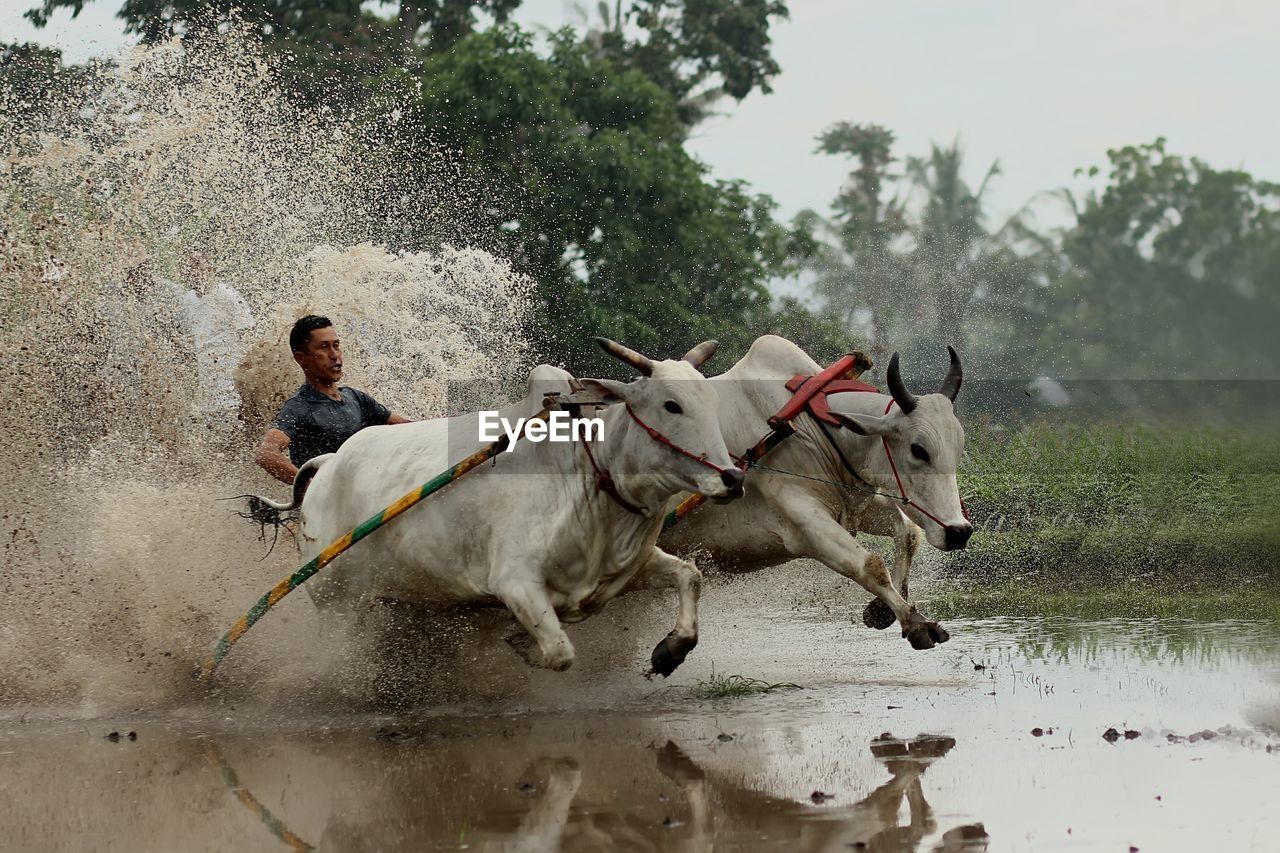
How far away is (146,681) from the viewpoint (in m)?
6.32

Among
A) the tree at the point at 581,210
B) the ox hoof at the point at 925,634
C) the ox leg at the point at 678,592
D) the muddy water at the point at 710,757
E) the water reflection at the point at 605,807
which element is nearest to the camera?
the water reflection at the point at 605,807

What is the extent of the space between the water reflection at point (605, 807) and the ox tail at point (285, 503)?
56.5 inches

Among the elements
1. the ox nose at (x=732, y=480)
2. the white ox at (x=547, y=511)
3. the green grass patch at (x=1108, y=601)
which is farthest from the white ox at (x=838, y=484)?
the green grass patch at (x=1108, y=601)

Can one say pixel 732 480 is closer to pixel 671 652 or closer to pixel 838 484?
pixel 671 652

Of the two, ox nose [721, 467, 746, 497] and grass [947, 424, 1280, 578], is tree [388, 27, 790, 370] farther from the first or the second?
ox nose [721, 467, 746, 497]

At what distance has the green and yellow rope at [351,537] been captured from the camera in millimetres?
5617

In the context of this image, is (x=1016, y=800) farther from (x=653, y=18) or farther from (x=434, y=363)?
A: (x=653, y=18)

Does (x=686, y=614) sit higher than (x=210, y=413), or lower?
lower

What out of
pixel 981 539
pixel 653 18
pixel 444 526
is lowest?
pixel 981 539

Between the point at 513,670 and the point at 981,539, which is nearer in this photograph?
the point at 513,670

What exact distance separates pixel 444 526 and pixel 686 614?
86 centimetres

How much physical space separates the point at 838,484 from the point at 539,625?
1.40m

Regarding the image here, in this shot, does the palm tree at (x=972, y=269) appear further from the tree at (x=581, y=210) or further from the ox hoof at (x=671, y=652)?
the ox hoof at (x=671, y=652)

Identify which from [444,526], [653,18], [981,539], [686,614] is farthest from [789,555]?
[653,18]
